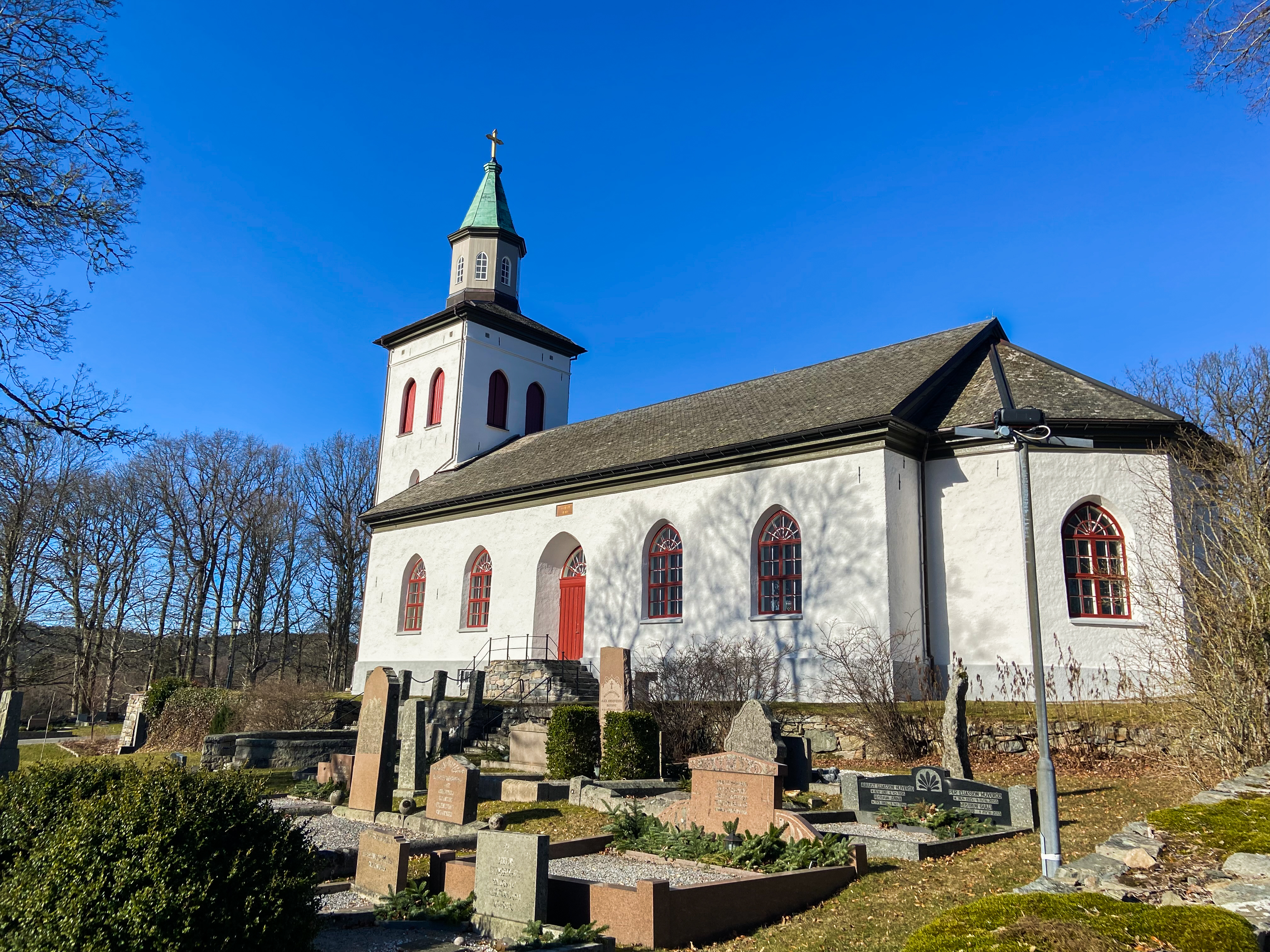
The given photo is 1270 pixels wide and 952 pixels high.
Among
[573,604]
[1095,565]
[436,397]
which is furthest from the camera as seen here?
[436,397]

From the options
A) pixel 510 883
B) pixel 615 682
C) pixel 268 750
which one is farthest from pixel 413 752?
pixel 510 883

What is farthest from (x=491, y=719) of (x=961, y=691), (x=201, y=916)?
(x=201, y=916)

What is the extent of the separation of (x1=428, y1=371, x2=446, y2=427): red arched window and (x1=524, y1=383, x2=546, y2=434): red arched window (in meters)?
3.23

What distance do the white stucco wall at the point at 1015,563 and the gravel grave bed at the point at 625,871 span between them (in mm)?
10298

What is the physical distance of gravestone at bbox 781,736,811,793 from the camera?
12.5 m

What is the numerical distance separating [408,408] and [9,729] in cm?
2243

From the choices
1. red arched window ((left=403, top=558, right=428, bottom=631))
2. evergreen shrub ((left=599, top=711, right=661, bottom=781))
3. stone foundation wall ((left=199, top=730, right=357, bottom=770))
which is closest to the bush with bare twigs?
evergreen shrub ((left=599, top=711, right=661, bottom=781))

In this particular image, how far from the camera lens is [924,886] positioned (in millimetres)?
7832

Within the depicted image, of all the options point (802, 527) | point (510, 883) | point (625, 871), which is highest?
point (802, 527)

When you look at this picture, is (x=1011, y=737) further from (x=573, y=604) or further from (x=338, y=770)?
(x=573, y=604)

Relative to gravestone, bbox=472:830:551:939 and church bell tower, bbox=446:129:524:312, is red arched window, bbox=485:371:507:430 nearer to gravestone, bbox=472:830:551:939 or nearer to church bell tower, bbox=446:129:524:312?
church bell tower, bbox=446:129:524:312

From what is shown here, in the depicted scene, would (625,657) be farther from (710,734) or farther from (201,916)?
(201,916)

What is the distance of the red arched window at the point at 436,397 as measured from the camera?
3328 centimetres

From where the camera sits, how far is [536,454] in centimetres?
2880
